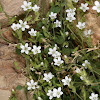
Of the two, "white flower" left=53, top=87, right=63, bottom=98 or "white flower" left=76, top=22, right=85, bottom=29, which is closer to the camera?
"white flower" left=53, top=87, right=63, bottom=98

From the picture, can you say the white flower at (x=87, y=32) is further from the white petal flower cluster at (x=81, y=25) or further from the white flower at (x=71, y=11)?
the white flower at (x=71, y=11)

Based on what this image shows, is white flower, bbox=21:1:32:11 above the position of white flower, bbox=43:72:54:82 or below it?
above

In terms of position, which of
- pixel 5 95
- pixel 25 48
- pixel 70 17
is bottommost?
pixel 5 95

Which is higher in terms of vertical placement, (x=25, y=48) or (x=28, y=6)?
(x=28, y=6)

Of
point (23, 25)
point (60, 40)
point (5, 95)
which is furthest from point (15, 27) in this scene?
point (5, 95)

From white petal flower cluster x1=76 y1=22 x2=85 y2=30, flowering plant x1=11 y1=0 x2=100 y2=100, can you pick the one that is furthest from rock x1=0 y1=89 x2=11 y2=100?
white petal flower cluster x1=76 y1=22 x2=85 y2=30

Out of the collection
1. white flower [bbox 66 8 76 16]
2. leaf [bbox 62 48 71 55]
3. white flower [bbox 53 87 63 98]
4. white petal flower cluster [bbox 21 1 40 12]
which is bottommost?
white flower [bbox 53 87 63 98]

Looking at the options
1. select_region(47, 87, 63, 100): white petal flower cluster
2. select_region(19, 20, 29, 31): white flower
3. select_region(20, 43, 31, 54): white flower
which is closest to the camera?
select_region(47, 87, 63, 100): white petal flower cluster

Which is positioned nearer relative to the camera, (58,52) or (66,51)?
(58,52)

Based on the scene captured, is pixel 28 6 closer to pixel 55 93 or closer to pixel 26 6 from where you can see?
pixel 26 6

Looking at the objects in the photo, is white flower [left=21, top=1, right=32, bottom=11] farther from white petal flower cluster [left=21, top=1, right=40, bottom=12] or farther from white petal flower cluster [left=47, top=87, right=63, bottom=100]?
white petal flower cluster [left=47, top=87, right=63, bottom=100]

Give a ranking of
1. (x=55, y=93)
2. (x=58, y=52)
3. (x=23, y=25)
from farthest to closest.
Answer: (x=23, y=25) < (x=58, y=52) < (x=55, y=93)
